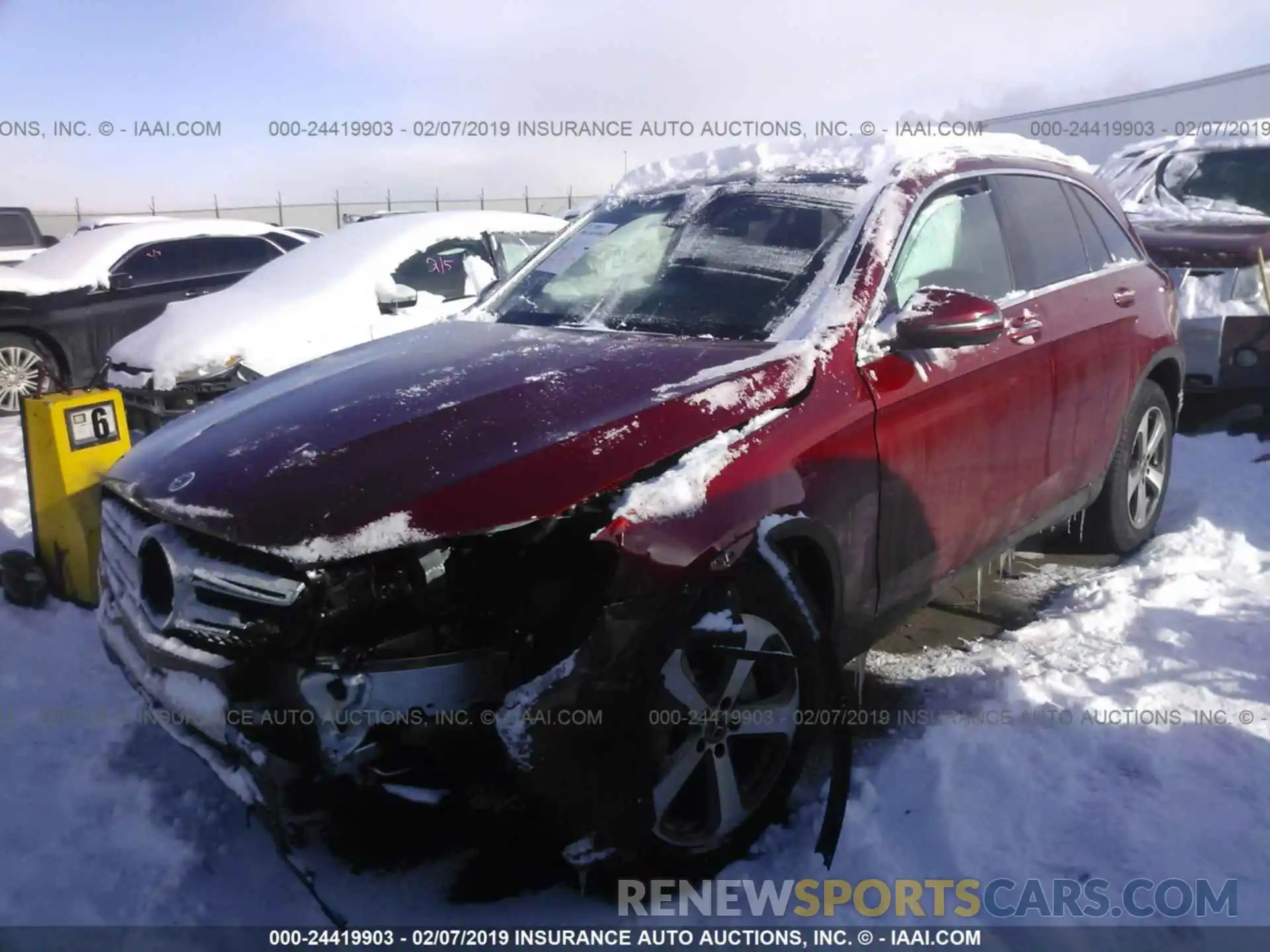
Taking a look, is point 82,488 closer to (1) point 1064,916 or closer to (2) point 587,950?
(2) point 587,950

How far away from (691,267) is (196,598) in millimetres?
1895

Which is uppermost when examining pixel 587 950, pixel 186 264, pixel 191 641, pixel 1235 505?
pixel 186 264

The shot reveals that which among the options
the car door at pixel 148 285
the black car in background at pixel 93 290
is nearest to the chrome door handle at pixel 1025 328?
the car door at pixel 148 285

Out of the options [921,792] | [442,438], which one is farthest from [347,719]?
[921,792]

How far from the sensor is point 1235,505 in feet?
16.8

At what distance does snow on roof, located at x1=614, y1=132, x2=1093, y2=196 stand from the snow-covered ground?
5.92ft

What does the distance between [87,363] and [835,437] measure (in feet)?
24.1

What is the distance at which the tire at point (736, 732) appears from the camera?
2.31m

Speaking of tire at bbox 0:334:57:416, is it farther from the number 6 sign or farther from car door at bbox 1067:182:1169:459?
car door at bbox 1067:182:1169:459

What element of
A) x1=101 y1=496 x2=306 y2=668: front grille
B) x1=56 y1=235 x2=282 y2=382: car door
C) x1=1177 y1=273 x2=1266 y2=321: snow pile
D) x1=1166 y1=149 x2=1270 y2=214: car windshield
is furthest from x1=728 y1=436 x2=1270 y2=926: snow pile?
x1=56 y1=235 x2=282 y2=382: car door

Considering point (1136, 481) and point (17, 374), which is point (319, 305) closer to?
point (17, 374)

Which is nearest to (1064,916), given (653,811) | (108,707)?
(653,811)

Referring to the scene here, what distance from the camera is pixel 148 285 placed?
8180 mm

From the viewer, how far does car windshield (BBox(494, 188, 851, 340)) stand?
3.09 metres
